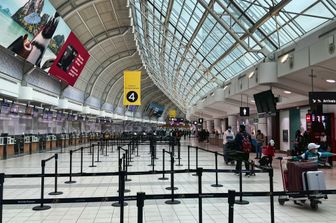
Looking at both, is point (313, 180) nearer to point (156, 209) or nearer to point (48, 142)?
point (156, 209)

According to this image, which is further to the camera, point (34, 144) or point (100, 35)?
point (100, 35)

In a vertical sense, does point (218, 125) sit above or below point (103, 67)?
below

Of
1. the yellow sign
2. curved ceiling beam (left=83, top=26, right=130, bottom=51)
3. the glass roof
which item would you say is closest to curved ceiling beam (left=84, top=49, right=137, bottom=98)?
the glass roof

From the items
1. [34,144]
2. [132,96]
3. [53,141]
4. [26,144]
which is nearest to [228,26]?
[132,96]

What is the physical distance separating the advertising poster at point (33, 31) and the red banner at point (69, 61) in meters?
0.45

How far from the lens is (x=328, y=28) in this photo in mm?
11359

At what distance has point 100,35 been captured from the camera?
1380 inches

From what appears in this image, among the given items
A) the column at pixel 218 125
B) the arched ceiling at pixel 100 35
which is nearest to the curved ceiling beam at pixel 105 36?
the arched ceiling at pixel 100 35

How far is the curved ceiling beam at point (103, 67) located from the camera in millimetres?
42122

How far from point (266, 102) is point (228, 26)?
476 cm

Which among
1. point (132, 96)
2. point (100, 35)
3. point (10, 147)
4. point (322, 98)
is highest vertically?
point (100, 35)

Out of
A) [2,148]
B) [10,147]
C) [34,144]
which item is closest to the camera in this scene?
[2,148]

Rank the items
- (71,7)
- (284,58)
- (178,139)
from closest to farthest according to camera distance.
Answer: (284,58), (178,139), (71,7)

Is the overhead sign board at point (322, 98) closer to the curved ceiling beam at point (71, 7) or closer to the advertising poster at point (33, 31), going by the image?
the advertising poster at point (33, 31)
